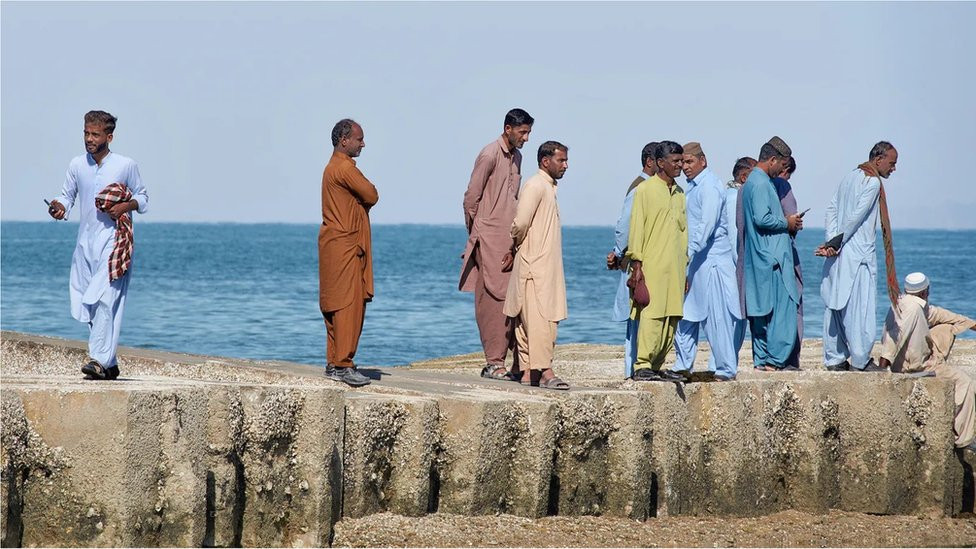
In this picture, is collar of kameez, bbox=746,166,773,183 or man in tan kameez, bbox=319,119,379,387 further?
collar of kameez, bbox=746,166,773,183

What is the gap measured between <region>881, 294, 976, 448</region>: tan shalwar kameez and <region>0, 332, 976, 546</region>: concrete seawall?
21 centimetres

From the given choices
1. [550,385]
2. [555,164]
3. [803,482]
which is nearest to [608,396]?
[550,385]

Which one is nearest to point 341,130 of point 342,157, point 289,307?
point 342,157

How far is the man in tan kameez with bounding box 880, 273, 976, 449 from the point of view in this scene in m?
11.1

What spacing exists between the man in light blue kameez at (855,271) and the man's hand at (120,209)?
5645 mm

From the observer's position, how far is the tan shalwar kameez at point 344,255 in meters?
A: 9.16

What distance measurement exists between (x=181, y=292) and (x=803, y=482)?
126ft

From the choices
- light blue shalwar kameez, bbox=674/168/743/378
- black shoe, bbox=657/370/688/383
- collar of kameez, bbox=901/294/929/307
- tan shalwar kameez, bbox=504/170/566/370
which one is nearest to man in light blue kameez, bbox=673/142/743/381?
light blue shalwar kameez, bbox=674/168/743/378

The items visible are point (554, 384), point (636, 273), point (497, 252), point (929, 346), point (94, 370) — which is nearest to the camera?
point (94, 370)

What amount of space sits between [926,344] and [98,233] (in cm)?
634

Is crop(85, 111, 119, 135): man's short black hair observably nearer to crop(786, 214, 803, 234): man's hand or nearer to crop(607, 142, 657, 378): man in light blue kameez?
crop(607, 142, 657, 378): man in light blue kameez

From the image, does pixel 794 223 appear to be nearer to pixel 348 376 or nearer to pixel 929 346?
pixel 929 346

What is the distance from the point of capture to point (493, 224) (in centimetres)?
1115

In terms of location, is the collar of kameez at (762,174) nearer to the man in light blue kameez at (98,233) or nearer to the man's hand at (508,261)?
the man's hand at (508,261)
